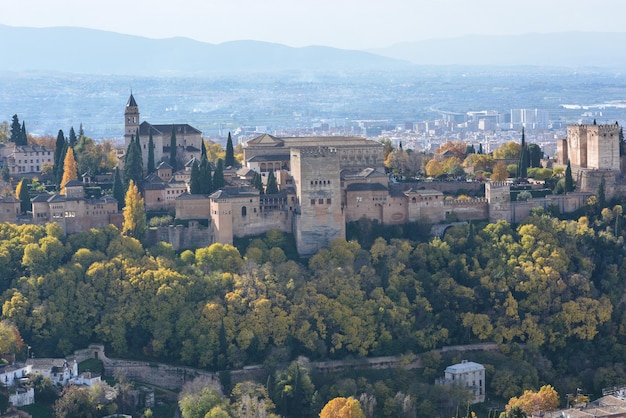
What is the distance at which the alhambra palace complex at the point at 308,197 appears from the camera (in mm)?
61438

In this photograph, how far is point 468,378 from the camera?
55375 mm

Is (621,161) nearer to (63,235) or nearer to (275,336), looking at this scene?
(275,336)

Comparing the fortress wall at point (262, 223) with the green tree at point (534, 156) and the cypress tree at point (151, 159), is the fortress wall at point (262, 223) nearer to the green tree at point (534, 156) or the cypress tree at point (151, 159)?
the cypress tree at point (151, 159)

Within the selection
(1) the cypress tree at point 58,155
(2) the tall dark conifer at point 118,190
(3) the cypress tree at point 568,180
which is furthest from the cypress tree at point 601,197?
(1) the cypress tree at point 58,155

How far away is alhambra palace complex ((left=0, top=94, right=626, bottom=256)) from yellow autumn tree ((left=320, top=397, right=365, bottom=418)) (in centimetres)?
1173

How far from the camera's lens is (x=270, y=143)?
6831 cm

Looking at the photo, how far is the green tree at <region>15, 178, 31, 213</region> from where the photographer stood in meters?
62.9

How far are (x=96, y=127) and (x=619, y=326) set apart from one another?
382 feet

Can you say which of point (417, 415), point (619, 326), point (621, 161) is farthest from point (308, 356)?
point (621, 161)

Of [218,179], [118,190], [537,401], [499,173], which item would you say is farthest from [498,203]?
[118,190]

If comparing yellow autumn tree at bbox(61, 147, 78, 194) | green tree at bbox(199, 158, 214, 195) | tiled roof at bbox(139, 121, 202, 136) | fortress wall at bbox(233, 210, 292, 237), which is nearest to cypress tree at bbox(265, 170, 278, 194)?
fortress wall at bbox(233, 210, 292, 237)

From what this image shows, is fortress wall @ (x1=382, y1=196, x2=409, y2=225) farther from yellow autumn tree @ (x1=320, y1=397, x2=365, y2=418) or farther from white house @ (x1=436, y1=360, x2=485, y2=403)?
yellow autumn tree @ (x1=320, y1=397, x2=365, y2=418)

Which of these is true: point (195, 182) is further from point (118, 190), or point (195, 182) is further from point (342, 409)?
point (342, 409)

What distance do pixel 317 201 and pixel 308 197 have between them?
406 mm
